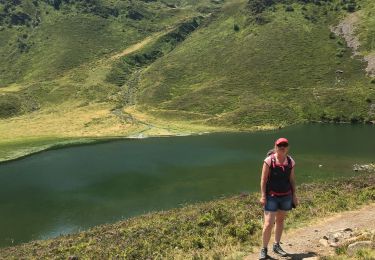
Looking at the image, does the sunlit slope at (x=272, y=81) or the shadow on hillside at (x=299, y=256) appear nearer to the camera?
the shadow on hillside at (x=299, y=256)

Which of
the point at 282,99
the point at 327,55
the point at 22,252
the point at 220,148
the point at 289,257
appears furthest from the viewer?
the point at 327,55

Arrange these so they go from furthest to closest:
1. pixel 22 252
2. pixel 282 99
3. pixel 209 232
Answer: pixel 282 99 → pixel 22 252 → pixel 209 232

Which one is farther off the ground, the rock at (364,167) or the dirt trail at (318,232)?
the dirt trail at (318,232)

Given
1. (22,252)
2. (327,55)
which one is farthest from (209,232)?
(327,55)

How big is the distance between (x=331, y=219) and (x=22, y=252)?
2153 centimetres

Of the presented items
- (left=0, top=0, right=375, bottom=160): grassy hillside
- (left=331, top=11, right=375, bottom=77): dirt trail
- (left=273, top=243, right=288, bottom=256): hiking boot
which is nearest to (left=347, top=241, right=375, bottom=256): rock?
(left=273, top=243, right=288, bottom=256): hiking boot

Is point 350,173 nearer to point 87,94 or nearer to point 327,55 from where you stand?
point 327,55

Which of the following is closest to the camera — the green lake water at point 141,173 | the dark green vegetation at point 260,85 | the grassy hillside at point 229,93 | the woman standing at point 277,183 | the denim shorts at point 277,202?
the woman standing at point 277,183

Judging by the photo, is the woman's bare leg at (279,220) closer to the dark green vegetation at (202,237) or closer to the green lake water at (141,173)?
the dark green vegetation at (202,237)

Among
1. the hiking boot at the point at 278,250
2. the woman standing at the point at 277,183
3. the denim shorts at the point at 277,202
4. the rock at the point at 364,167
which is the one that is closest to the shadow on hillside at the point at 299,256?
the hiking boot at the point at 278,250

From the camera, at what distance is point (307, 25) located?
191125mm

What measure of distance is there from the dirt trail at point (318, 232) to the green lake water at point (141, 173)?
32527mm

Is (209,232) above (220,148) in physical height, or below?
above

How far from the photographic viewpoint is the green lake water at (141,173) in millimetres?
56625
